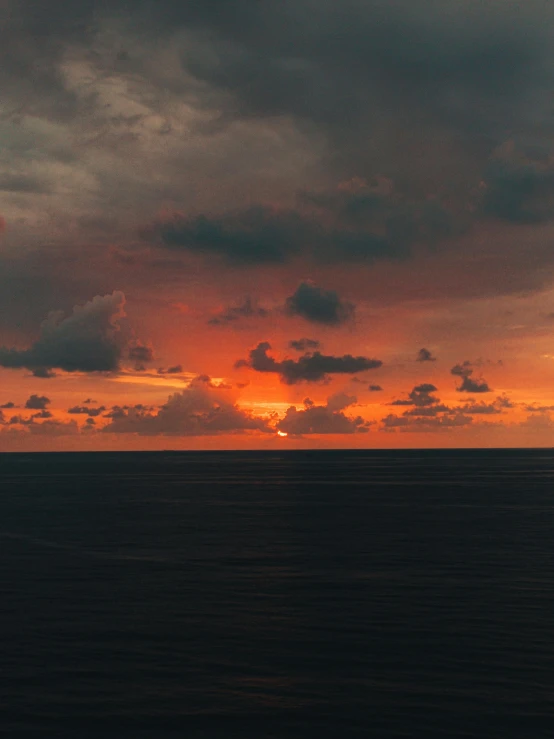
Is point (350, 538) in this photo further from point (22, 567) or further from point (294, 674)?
point (294, 674)

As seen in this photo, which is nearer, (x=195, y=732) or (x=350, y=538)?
(x=195, y=732)

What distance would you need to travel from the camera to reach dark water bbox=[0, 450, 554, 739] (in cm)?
3148

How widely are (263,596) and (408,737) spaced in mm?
26322

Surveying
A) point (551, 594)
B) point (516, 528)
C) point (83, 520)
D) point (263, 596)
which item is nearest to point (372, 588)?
point (263, 596)

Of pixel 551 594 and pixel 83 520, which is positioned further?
pixel 83 520

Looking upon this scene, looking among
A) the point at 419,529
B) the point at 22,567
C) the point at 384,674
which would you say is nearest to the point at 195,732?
the point at 384,674

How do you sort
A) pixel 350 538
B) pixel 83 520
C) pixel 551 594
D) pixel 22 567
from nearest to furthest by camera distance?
pixel 551 594
pixel 22 567
pixel 350 538
pixel 83 520

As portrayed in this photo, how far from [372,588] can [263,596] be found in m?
8.55

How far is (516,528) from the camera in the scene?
312ft

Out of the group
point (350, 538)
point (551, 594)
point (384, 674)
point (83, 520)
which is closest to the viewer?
point (384, 674)

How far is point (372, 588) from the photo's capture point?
57156 millimetres

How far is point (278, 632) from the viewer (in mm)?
44844

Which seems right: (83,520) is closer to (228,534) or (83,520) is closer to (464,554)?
(228,534)

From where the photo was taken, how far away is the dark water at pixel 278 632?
31484mm
